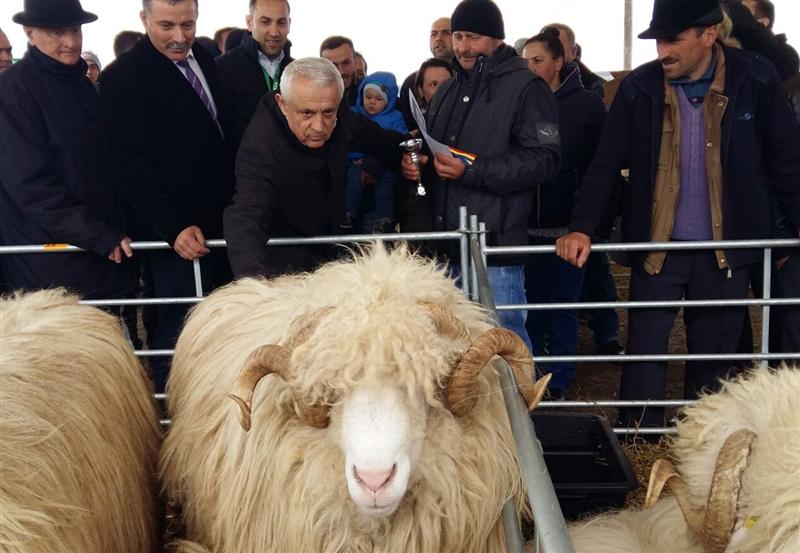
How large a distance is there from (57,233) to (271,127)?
48.3 inches

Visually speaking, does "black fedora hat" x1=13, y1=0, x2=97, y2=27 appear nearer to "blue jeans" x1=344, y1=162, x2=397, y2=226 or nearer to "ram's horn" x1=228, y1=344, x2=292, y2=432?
"blue jeans" x1=344, y1=162, x2=397, y2=226

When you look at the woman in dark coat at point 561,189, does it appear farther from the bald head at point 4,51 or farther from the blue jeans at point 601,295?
the bald head at point 4,51

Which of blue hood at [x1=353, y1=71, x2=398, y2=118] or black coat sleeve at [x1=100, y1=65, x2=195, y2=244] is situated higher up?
blue hood at [x1=353, y1=71, x2=398, y2=118]

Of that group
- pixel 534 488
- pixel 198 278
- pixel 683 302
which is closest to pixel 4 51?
pixel 198 278

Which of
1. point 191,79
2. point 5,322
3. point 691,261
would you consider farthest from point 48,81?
point 691,261

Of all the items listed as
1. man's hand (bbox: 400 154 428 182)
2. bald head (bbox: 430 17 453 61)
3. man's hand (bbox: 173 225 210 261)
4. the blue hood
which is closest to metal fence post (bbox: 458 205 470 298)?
man's hand (bbox: 400 154 428 182)

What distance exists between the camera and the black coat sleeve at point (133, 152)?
352 centimetres

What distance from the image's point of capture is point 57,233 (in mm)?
3686

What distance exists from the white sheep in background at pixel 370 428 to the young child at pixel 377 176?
278cm

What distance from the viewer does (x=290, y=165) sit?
3309mm

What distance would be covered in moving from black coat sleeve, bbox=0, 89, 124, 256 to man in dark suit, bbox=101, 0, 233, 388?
25cm

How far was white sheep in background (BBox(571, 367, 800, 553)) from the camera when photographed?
190 centimetres

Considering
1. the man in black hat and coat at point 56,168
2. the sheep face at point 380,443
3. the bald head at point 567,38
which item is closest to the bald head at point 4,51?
the man in black hat and coat at point 56,168

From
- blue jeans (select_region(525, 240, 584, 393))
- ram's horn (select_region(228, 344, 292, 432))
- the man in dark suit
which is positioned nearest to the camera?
ram's horn (select_region(228, 344, 292, 432))
